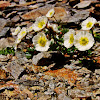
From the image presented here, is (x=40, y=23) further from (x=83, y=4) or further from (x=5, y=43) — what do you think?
(x=83, y=4)

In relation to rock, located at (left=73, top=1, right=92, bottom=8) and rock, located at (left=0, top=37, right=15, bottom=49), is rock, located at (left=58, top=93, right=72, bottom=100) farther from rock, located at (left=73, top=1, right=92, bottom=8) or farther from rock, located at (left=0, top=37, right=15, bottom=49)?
rock, located at (left=73, top=1, right=92, bottom=8)

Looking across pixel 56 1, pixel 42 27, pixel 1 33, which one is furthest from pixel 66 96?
pixel 56 1

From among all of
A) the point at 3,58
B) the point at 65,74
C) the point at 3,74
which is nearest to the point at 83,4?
the point at 3,58

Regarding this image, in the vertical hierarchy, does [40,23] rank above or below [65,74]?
above

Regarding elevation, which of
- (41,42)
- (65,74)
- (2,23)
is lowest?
(65,74)

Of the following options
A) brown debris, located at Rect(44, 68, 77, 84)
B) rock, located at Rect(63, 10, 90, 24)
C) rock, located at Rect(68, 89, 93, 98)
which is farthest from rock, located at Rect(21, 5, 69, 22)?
rock, located at Rect(68, 89, 93, 98)

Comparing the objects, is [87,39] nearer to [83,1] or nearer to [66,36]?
[66,36]
